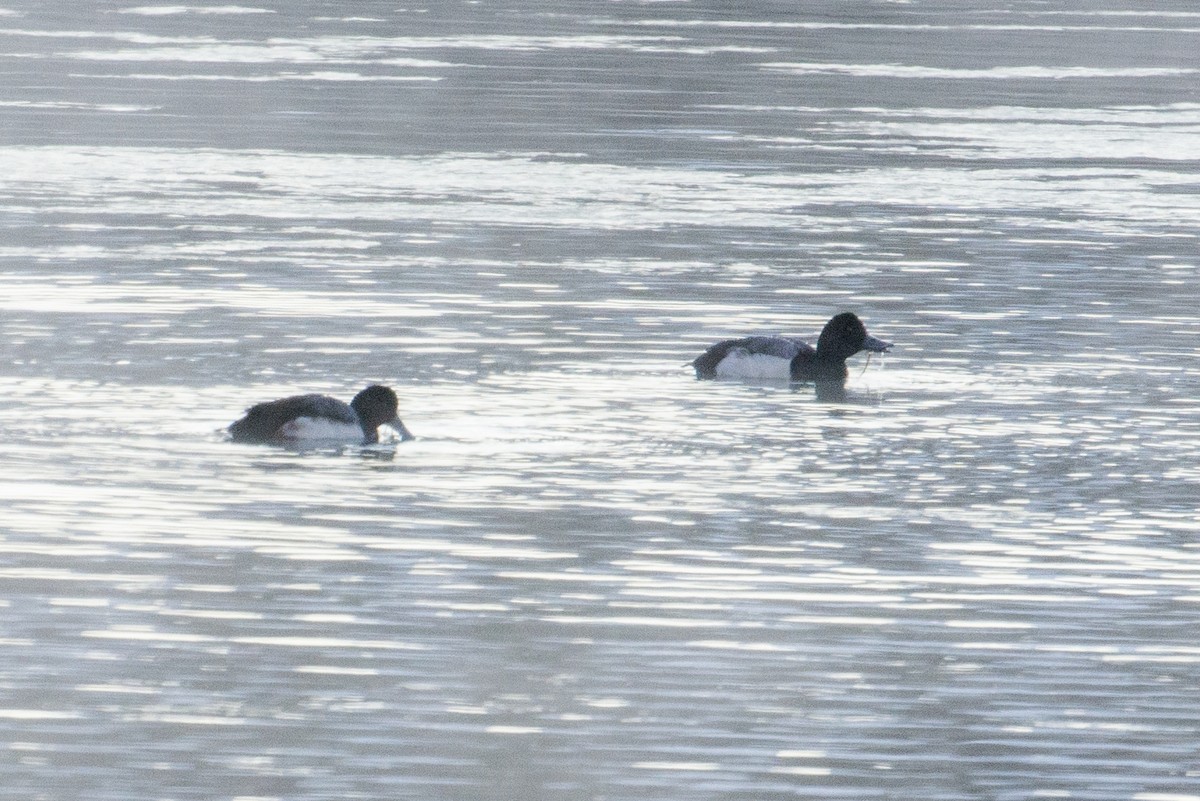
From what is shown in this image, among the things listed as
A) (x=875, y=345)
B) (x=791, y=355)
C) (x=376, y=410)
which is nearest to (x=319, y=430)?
(x=376, y=410)

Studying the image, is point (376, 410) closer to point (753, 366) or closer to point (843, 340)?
point (753, 366)

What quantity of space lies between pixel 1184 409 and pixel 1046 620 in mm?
5841

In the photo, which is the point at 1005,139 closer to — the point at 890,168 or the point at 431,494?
the point at 890,168

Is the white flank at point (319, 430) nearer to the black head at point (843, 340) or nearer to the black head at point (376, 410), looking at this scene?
the black head at point (376, 410)

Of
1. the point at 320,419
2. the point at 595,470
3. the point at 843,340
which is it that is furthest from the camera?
the point at 843,340

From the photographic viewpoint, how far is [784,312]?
72.3 feet

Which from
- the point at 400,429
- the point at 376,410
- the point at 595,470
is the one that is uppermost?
the point at 376,410

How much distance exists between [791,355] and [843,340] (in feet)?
1.38

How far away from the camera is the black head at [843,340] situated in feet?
62.6

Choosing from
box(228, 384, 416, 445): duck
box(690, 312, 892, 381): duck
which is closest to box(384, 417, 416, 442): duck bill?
box(228, 384, 416, 445): duck

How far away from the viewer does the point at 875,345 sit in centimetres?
1945

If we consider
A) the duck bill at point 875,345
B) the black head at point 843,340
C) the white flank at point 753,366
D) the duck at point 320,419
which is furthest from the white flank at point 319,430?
the duck bill at point 875,345

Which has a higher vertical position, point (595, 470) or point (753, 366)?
point (753, 366)

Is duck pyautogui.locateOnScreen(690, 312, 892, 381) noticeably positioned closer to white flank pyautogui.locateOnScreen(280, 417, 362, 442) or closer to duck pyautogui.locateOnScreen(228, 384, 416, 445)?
duck pyautogui.locateOnScreen(228, 384, 416, 445)
